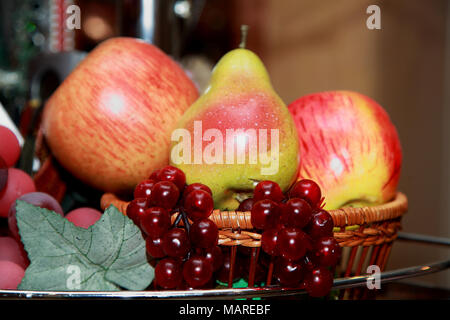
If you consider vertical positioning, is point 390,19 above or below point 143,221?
above

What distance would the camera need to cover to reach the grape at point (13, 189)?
39cm

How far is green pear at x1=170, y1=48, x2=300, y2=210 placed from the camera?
0.36 m

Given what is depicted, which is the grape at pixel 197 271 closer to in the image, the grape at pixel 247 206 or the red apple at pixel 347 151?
the grape at pixel 247 206

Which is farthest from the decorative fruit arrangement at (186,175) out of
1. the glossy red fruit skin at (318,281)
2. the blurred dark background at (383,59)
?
the blurred dark background at (383,59)

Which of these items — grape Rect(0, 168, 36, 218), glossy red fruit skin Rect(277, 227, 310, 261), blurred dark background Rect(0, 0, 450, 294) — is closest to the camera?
glossy red fruit skin Rect(277, 227, 310, 261)

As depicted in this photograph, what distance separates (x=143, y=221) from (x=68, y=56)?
36 centimetres

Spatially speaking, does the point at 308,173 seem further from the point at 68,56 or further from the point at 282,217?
the point at 68,56

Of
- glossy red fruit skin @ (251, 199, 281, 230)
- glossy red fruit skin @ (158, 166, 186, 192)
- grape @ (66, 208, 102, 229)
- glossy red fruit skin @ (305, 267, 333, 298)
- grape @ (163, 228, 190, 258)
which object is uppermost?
glossy red fruit skin @ (158, 166, 186, 192)

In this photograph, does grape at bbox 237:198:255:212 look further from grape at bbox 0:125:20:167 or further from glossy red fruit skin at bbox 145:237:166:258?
grape at bbox 0:125:20:167

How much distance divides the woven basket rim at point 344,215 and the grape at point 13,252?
0.26ft

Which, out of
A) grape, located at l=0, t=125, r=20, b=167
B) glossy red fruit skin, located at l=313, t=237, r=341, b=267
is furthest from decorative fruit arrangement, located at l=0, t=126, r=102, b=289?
glossy red fruit skin, located at l=313, t=237, r=341, b=267

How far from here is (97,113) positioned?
435mm

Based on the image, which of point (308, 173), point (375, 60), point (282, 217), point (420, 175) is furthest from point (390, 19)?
point (282, 217)

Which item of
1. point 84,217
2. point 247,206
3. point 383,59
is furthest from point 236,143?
point 383,59
